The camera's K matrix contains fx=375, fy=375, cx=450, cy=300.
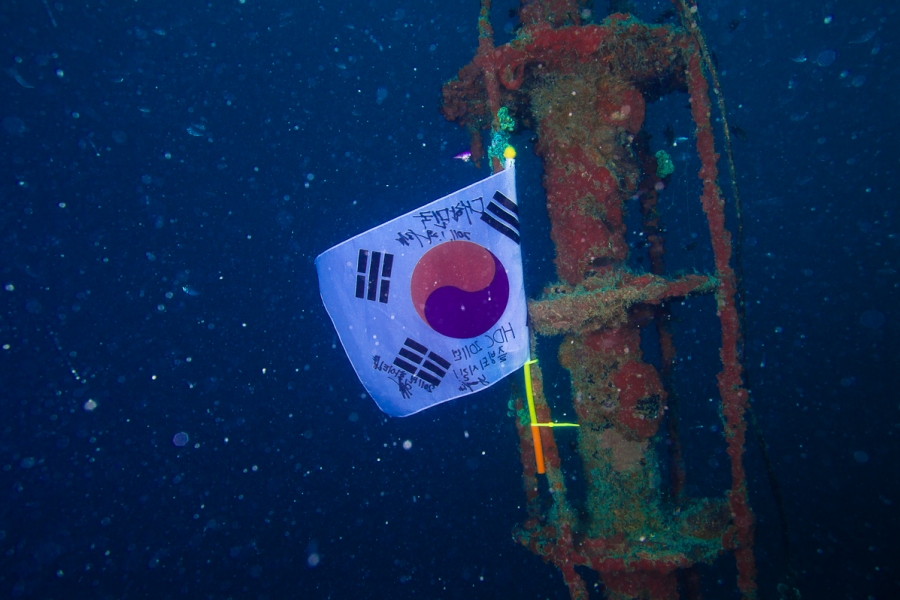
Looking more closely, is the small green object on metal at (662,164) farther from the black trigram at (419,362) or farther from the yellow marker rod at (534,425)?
the black trigram at (419,362)

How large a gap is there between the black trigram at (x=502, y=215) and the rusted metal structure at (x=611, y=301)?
12.5 inches

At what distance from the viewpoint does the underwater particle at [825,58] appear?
18469 millimetres

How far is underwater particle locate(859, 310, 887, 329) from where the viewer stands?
53.1 ft

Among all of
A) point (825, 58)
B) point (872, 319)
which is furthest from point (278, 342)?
point (825, 58)

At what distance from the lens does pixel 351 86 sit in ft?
49.8

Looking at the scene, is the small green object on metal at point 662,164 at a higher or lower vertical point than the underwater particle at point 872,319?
higher

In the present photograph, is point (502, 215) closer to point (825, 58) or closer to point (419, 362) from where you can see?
point (419, 362)

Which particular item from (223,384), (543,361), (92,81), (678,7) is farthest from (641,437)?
(92,81)

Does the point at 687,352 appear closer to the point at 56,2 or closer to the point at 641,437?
the point at 641,437

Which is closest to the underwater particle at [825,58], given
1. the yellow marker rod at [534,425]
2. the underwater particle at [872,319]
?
the underwater particle at [872,319]

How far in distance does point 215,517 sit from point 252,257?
8180 mm

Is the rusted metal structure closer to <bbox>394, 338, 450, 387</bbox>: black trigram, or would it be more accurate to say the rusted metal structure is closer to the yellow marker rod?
the yellow marker rod

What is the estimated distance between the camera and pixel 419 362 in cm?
305

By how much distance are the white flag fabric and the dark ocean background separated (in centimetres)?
874
